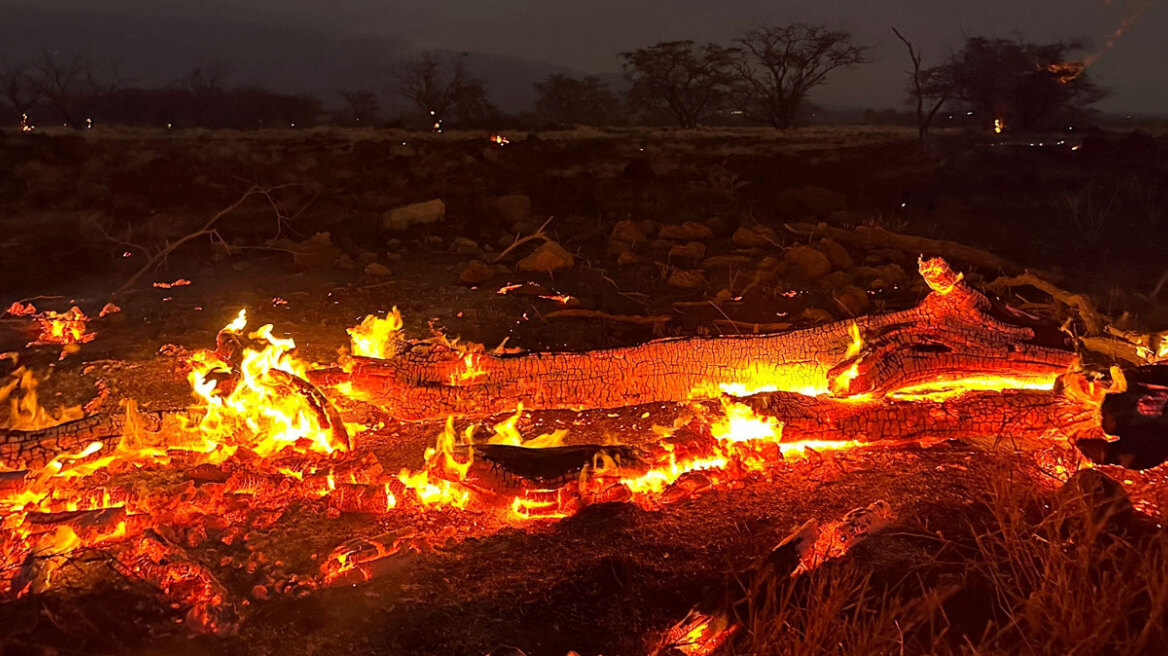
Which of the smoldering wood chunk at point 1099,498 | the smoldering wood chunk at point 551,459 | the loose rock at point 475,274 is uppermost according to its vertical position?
the smoldering wood chunk at point 1099,498

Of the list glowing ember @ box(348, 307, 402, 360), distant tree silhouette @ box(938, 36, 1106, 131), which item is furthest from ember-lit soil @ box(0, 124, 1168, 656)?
distant tree silhouette @ box(938, 36, 1106, 131)

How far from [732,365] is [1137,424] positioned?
6.57ft

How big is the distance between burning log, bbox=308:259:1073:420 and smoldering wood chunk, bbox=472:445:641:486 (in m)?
1.03

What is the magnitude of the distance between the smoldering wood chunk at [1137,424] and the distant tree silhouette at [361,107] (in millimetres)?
45407

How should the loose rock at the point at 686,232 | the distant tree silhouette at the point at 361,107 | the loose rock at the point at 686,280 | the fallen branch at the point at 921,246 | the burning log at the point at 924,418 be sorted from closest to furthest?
the burning log at the point at 924,418 → the fallen branch at the point at 921,246 → the loose rock at the point at 686,280 → the loose rock at the point at 686,232 → the distant tree silhouette at the point at 361,107

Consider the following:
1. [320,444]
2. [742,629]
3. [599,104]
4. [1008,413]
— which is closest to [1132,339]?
[1008,413]

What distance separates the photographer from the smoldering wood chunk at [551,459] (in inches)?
130

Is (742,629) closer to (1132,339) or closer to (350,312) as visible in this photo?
(1132,339)

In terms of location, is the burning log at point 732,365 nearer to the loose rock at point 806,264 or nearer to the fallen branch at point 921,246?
the loose rock at point 806,264

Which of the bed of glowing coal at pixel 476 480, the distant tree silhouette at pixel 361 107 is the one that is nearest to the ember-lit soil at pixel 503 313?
the bed of glowing coal at pixel 476 480

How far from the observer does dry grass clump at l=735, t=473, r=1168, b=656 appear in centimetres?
216

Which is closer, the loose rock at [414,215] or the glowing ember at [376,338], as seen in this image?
the glowing ember at [376,338]

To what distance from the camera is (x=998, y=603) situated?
242cm

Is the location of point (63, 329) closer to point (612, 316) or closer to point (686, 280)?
point (612, 316)
